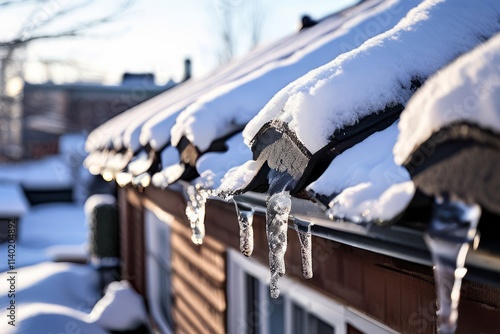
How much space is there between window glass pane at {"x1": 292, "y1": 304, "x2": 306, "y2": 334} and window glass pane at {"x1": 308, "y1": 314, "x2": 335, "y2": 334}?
8 centimetres

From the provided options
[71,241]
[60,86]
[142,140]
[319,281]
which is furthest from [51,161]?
[319,281]

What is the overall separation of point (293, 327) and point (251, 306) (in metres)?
0.56

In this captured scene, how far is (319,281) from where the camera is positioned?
1.94 meters

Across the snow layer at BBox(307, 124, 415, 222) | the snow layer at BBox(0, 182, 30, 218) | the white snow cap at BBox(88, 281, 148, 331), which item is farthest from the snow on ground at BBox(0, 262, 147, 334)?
the snow layer at BBox(0, 182, 30, 218)

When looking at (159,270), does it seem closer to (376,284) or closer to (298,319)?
(298,319)

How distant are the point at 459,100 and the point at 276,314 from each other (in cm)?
225

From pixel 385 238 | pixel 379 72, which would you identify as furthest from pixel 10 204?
pixel 385 238

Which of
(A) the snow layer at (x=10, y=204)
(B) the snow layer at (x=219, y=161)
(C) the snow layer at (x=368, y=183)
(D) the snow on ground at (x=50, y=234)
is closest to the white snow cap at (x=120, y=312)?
(D) the snow on ground at (x=50, y=234)

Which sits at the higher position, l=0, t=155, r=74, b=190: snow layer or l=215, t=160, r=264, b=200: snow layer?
l=215, t=160, r=264, b=200: snow layer

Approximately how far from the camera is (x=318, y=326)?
222 centimetres

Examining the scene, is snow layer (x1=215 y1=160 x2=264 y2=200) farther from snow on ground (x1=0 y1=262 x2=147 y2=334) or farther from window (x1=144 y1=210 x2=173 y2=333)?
window (x1=144 y1=210 x2=173 y2=333)

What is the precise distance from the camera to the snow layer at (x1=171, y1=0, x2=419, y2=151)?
2.16m

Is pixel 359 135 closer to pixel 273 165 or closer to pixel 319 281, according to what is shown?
pixel 273 165

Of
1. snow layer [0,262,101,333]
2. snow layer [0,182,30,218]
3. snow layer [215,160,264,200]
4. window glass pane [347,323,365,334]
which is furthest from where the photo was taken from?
snow layer [0,182,30,218]
